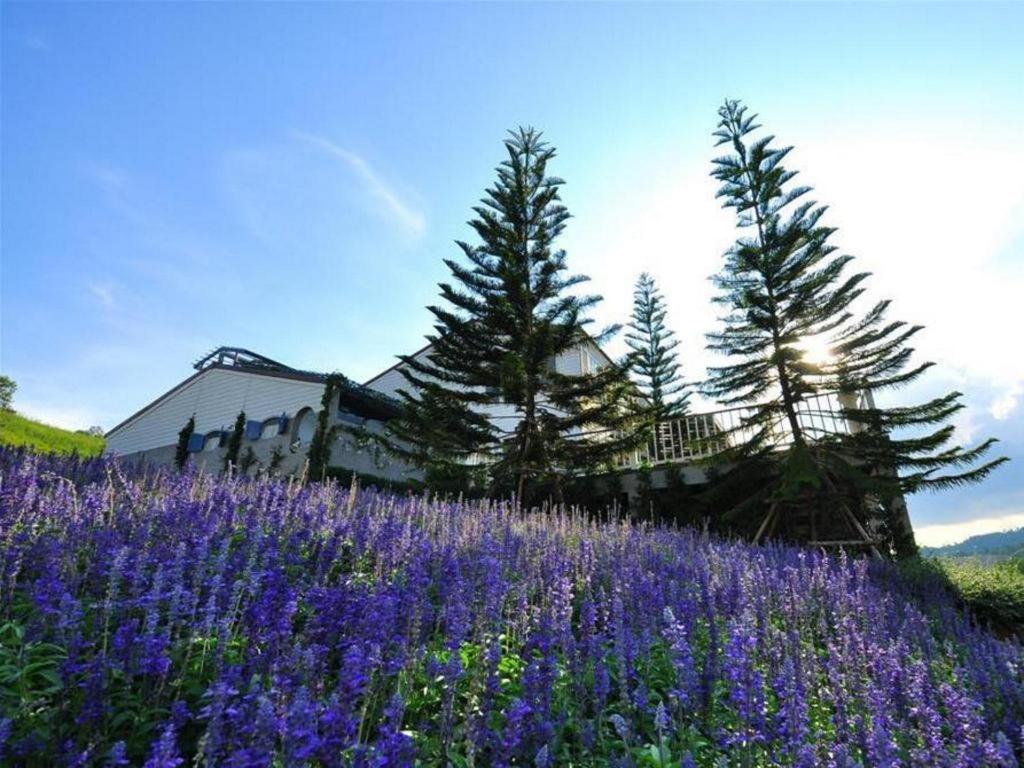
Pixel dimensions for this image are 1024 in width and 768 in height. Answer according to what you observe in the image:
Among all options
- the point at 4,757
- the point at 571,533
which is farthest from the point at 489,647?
the point at 571,533

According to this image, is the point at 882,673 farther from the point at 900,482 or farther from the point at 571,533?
the point at 900,482

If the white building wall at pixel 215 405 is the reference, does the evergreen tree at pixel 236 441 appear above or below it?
below

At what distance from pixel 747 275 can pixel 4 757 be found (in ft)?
60.8

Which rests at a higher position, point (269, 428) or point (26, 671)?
point (269, 428)

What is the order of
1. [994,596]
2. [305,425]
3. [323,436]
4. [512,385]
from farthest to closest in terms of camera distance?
[305,425]
[323,436]
[512,385]
[994,596]

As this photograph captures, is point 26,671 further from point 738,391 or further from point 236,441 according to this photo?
point 236,441

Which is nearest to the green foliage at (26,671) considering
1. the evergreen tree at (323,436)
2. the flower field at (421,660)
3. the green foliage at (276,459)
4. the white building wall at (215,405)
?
the flower field at (421,660)

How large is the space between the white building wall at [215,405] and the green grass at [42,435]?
1647mm

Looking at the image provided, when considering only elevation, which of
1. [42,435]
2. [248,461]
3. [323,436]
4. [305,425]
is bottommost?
[248,461]

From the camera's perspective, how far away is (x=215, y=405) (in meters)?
29.8

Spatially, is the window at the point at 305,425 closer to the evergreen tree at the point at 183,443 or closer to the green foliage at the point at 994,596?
the evergreen tree at the point at 183,443

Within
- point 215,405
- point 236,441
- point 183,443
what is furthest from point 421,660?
point 215,405

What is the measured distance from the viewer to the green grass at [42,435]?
2788cm

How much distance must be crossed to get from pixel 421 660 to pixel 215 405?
30.8m
